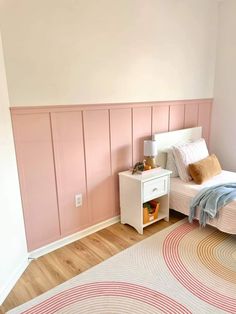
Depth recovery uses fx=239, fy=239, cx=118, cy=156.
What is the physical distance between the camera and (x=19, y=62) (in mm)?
1847

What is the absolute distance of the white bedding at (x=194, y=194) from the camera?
7.29ft

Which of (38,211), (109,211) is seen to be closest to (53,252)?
(38,211)

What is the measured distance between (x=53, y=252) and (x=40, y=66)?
5.49 ft

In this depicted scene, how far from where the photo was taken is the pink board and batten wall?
204 cm

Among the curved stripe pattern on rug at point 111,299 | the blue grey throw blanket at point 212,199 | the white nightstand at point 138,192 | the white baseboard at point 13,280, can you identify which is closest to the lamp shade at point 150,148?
the white nightstand at point 138,192

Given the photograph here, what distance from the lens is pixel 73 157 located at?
2299 millimetres

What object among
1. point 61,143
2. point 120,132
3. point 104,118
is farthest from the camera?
point 120,132

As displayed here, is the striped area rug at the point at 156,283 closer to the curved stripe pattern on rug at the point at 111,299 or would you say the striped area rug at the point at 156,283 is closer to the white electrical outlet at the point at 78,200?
the curved stripe pattern on rug at the point at 111,299

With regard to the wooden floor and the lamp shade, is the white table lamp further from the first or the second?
the wooden floor

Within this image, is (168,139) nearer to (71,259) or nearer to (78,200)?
(78,200)

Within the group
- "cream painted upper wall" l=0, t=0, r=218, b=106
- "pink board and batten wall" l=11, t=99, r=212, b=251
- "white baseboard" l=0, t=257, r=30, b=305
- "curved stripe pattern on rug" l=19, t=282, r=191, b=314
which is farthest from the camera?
A: "pink board and batten wall" l=11, t=99, r=212, b=251

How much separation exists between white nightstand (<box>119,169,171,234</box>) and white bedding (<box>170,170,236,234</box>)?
110 mm

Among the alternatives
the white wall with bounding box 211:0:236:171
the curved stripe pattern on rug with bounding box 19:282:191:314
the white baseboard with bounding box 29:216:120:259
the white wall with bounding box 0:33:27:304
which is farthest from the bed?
the white wall with bounding box 0:33:27:304

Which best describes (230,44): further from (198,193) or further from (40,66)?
(40,66)
